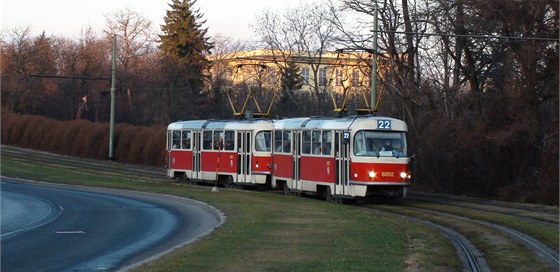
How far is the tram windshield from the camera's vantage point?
28.8m

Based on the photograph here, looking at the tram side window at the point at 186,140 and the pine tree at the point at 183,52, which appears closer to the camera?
the tram side window at the point at 186,140

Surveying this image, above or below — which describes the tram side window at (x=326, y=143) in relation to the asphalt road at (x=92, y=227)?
above

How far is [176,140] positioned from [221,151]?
186 inches

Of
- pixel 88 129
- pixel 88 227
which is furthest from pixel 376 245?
pixel 88 129

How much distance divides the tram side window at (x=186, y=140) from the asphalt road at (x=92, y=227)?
5734mm

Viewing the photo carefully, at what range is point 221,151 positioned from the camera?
128ft

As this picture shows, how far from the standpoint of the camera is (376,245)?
55.4 ft

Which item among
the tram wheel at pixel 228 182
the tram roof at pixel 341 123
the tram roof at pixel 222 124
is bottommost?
the tram wheel at pixel 228 182

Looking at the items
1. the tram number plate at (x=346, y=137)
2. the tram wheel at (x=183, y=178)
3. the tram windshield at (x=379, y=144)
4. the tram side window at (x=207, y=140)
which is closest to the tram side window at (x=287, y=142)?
the tram number plate at (x=346, y=137)

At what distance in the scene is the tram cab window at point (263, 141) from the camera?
36.4 meters

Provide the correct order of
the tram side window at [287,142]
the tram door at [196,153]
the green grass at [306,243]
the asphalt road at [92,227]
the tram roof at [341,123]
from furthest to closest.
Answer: the tram door at [196,153]
the tram side window at [287,142]
the tram roof at [341,123]
the asphalt road at [92,227]
the green grass at [306,243]

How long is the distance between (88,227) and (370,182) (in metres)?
9.61

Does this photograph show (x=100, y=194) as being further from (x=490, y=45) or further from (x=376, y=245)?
(x=376, y=245)

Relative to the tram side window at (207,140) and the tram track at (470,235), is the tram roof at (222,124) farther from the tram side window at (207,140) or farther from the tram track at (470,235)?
the tram track at (470,235)
